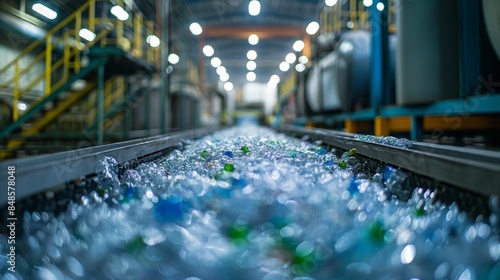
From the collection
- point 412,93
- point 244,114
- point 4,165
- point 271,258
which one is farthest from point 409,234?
point 244,114

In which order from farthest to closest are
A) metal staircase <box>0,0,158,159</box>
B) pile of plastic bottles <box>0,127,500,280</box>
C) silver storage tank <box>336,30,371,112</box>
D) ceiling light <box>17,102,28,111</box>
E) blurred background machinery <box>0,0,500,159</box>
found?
1. ceiling light <box>17,102,28,111</box>
2. metal staircase <box>0,0,158,159</box>
3. silver storage tank <box>336,30,371,112</box>
4. blurred background machinery <box>0,0,500,159</box>
5. pile of plastic bottles <box>0,127,500,280</box>

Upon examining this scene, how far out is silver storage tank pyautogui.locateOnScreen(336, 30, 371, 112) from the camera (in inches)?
163

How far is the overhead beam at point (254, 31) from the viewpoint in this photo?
13.2 m

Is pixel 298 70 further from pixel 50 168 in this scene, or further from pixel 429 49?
pixel 50 168

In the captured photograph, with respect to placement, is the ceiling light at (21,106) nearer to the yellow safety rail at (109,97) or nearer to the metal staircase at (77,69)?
the metal staircase at (77,69)

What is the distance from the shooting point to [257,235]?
0.83 meters

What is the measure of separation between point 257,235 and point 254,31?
43.6ft

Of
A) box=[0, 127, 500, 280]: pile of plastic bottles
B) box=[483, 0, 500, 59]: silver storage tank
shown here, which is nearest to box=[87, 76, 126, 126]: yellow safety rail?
box=[483, 0, 500, 59]: silver storage tank

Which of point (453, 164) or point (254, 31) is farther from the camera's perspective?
point (254, 31)

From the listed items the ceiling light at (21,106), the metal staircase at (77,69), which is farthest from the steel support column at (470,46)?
the ceiling light at (21,106)

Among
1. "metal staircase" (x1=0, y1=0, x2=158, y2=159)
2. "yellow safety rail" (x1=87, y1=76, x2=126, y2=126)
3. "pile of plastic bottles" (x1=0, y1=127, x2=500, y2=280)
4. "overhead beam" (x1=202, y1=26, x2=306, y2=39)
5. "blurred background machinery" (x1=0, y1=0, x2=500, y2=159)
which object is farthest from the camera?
"overhead beam" (x1=202, y1=26, x2=306, y2=39)

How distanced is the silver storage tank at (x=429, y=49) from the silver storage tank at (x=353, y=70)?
1.40 metres

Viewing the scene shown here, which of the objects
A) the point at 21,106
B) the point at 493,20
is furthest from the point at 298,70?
the point at 493,20

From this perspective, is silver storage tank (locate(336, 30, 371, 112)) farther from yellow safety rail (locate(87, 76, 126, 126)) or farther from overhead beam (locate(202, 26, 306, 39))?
overhead beam (locate(202, 26, 306, 39))
